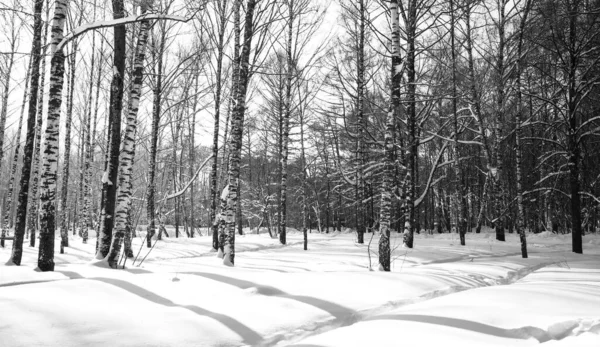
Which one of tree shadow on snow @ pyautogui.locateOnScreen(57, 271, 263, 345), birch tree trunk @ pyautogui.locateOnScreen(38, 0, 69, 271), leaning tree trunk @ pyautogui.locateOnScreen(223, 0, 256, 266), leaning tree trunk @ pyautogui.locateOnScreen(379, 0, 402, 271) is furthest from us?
leaning tree trunk @ pyautogui.locateOnScreen(223, 0, 256, 266)

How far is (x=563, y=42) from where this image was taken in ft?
45.1

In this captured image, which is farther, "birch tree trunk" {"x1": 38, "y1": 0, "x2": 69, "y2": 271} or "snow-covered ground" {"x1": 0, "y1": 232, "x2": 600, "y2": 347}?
"birch tree trunk" {"x1": 38, "y1": 0, "x2": 69, "y2": 271}

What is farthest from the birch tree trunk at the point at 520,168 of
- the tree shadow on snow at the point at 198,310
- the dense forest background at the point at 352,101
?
the tree shadow on snow at the point at 198,310

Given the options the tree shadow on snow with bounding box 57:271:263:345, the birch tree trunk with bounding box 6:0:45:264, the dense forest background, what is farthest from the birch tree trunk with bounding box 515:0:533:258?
the birch tree trunk with bounding box 6:0:45:264

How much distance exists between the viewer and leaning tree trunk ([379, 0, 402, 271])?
25.7 ft

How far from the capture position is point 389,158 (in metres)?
7.98

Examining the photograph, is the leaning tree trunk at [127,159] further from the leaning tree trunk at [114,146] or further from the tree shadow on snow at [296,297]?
the tree shadow on snow at [296,297]

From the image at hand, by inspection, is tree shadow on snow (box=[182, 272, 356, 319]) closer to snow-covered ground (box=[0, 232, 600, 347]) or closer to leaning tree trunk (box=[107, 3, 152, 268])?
snow-covered ground (box=[0, 232, 600, 347])

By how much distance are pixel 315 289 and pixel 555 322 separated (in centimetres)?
277

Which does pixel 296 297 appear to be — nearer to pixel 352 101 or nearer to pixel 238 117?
pixel 238 117

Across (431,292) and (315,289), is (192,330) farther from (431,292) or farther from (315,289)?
(431,292)

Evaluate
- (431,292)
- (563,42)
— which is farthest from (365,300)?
(563,42)

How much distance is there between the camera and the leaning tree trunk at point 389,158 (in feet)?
25.7

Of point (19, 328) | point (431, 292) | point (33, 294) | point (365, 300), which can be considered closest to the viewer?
point (19, 328)
